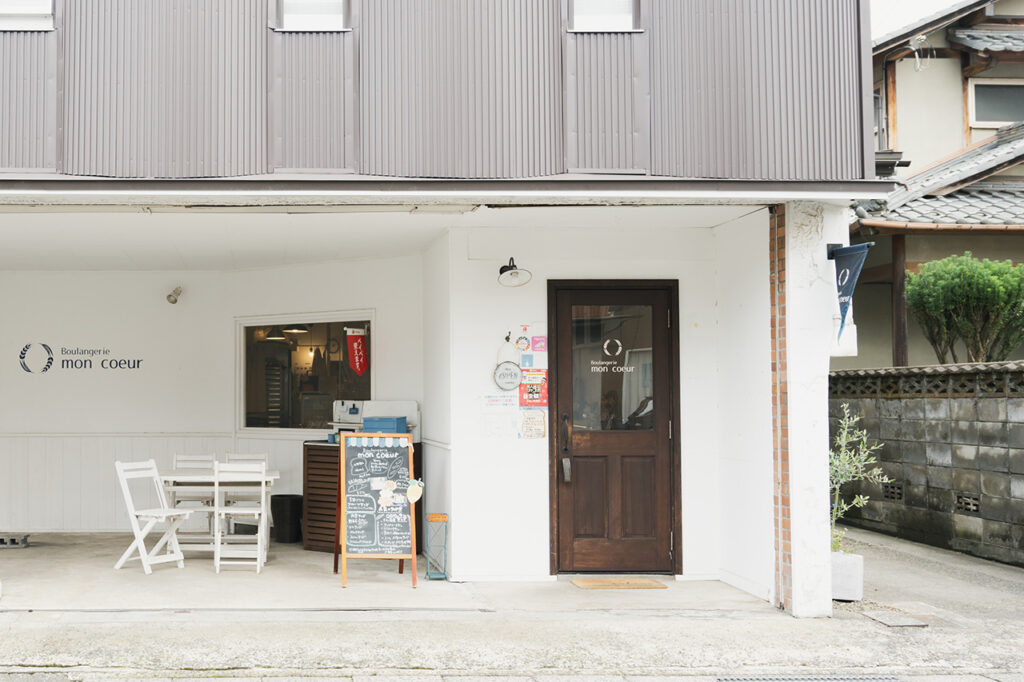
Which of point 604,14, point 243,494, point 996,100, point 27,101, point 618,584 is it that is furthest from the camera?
point 996,100

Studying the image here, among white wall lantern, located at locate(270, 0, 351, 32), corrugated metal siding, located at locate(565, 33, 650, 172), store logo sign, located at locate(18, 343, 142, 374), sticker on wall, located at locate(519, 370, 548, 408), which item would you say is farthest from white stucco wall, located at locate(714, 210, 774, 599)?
store logo sign, located at locate(18, 343, 142, 374)

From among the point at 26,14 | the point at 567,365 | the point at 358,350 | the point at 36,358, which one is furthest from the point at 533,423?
the point at 36,358

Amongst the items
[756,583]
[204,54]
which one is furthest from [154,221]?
[756,583]

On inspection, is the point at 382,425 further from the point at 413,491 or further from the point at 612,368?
the point at 612,368

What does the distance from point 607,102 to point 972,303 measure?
6.80 metres

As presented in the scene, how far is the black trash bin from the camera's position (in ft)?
33.1

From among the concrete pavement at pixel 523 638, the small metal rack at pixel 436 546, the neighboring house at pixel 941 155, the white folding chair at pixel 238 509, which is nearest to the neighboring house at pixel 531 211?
the small metal rack at pixel 436 546

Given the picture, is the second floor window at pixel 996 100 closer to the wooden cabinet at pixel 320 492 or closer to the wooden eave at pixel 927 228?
the wooden eave at pixel 927 228

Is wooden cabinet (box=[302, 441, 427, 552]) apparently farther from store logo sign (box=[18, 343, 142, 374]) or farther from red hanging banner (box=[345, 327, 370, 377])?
store logo sign (box=[18, 343, 142, 374])

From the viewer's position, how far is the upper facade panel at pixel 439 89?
6.72m

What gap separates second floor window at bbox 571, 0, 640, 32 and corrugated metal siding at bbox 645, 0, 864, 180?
17 cm

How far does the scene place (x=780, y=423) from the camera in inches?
285

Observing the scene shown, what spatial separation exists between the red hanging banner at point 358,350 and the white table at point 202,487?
1.52 metres

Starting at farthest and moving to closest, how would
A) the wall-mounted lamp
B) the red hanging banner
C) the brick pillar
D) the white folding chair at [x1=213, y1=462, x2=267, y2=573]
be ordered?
the red hanging banner < the white folding chair at [x1=213, y1=462, x2=267, y2=573] < the wall-mounted lamp < the brick pillar
